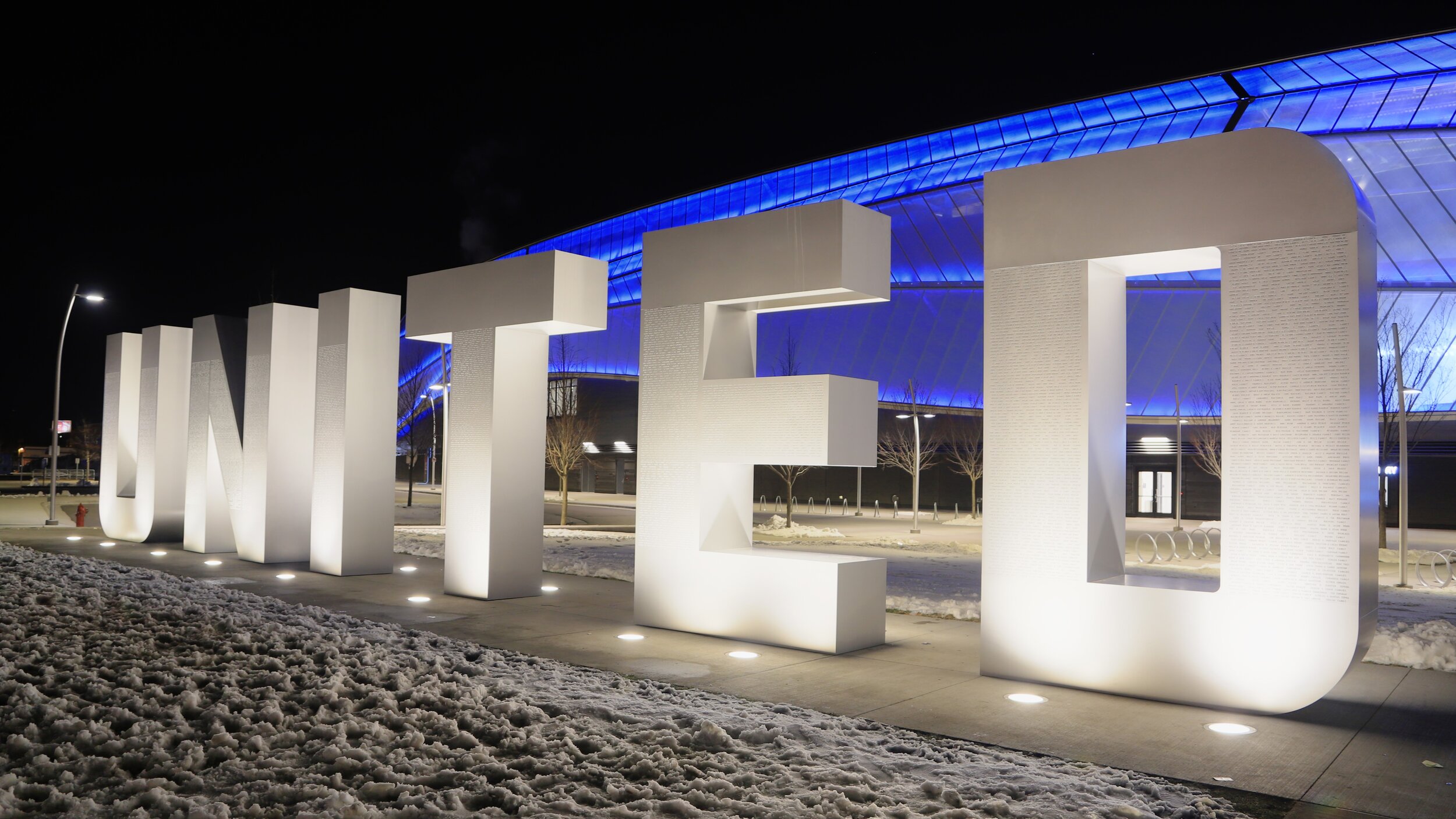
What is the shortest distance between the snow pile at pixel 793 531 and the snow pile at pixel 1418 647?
1626 cm

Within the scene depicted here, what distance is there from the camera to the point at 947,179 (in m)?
42.0

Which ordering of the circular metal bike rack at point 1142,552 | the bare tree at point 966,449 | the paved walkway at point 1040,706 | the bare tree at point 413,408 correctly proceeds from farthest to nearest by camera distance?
1. the bare tree at point 413,408
2. the bare tree at point 966,449
3. the circular metal bike rack at point 1142,552
4. the paved walkway at point 1040,706

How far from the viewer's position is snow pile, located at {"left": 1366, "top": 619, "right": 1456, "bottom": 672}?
393 inches

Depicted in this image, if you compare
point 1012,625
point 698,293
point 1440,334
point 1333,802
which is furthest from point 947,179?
point 1333,802

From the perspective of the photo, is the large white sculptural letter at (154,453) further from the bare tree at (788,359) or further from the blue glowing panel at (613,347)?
the blue glowing panel at (613,347)

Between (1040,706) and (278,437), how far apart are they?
15.1 meters

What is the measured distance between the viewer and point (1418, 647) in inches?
402

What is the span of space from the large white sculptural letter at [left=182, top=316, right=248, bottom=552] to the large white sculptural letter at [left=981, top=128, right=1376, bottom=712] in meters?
15.7

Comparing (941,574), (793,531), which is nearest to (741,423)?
(941,574)

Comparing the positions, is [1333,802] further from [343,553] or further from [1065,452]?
[343,553]

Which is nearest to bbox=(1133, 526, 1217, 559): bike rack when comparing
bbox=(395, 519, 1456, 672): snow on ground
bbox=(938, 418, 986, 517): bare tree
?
bbox=(395, 519, 1456, 672): snow on ground

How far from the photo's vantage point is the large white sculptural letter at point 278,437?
59.2ft

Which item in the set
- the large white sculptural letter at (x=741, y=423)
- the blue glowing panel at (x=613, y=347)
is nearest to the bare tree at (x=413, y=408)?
the blue glowing panel at (x=613, y=347)

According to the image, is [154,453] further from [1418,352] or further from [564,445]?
[1418,352]
